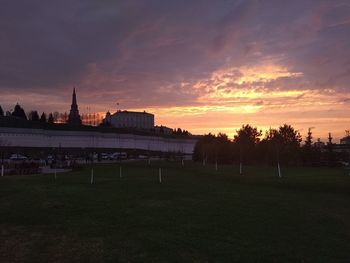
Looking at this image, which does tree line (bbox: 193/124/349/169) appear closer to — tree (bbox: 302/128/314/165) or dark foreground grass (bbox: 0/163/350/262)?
tree (bbox: 302/128/314/165)

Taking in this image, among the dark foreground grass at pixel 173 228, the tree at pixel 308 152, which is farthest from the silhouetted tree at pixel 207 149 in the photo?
the dark foreground grass at pixel 173 228

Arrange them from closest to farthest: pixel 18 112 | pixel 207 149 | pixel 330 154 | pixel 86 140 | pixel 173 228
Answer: pixel 173 228 → pixel 330 154 → pixel 207 149 → pixel 86 140 → pixel 18 112

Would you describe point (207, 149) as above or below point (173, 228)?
above

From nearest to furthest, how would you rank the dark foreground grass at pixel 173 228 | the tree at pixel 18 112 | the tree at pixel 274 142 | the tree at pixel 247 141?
the dark foreground grass at pixel 173 228, the tree at pixel 274 142, the tree at pixel 247 141, the tree at pixel 18 112

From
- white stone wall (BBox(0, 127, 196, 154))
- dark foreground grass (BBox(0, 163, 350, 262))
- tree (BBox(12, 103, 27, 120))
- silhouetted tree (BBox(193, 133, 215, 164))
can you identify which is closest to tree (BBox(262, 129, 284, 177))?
silhouetted tree (BBox(193, 133, 215, 164))

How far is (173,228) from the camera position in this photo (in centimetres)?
1505

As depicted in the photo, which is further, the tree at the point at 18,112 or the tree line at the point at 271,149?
the tree at the point at 18,112

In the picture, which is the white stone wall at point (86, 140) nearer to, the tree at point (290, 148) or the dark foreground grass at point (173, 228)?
the tree at point (290, 148)

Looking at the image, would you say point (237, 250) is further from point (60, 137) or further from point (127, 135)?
point (127, 135)

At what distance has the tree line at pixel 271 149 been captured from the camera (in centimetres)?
7344

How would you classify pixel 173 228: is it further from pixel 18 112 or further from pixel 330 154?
pixel 18 112

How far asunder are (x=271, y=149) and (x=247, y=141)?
12372 millimetres

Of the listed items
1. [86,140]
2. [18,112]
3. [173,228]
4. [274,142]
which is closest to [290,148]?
[274,142]

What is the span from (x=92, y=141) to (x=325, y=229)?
141802mm
